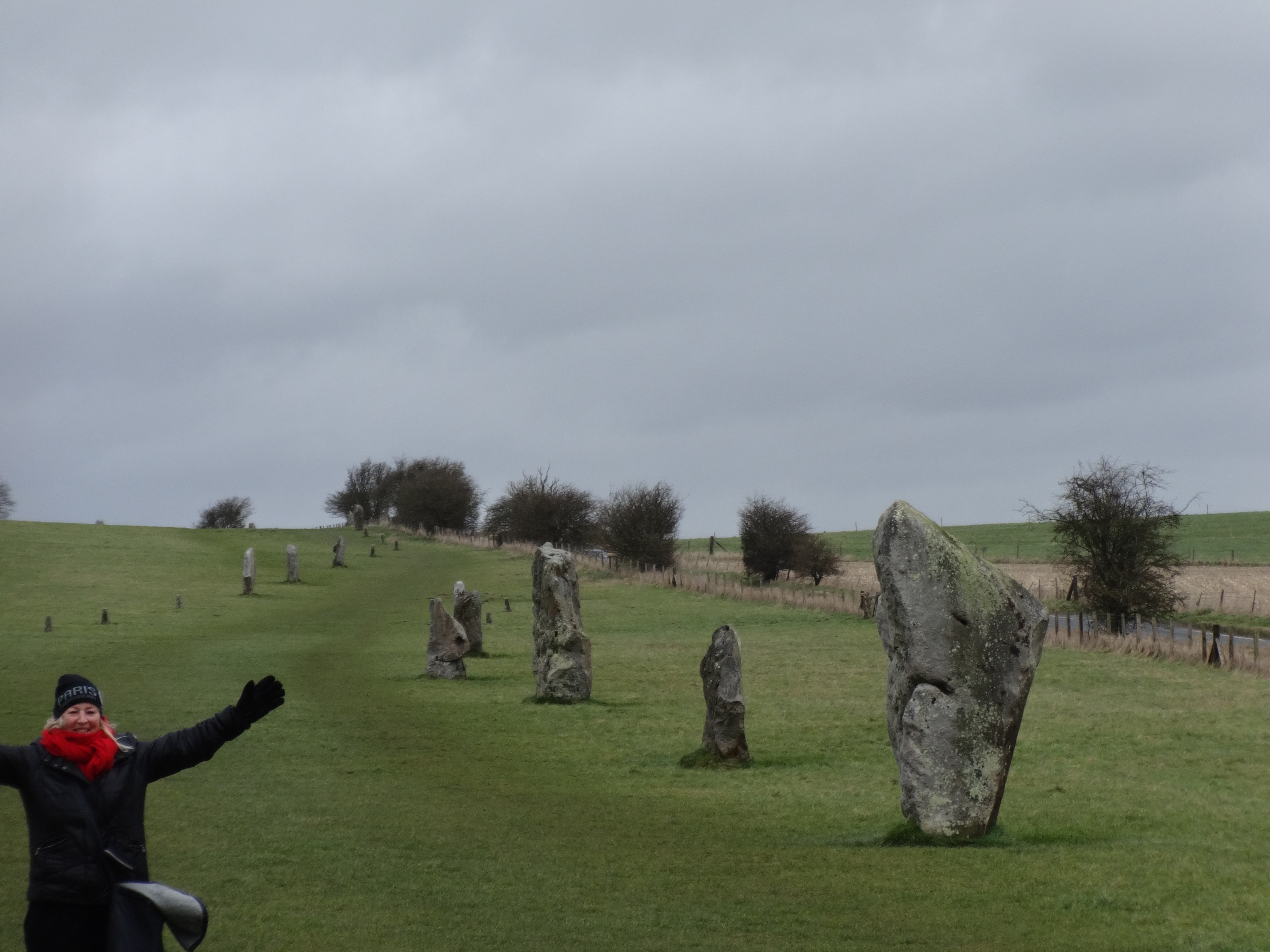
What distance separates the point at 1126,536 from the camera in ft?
160

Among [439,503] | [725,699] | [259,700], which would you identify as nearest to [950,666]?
[725,699]

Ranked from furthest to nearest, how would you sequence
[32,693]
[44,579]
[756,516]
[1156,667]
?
[756,516] → [44,579] → [1156,667] → [32,693]

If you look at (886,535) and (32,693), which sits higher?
(886,535)

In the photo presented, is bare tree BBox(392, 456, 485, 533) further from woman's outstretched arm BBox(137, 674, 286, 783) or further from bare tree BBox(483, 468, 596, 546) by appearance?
woman's outstretched arm BBox(137, 674, 286, 783)

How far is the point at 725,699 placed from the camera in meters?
19.3

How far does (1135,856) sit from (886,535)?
4016 millimetres

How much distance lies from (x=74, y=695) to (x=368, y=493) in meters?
129

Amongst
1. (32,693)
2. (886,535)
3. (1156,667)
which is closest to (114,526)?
(32,693)

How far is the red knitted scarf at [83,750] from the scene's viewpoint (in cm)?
719

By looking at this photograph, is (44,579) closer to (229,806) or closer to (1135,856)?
(229,806)

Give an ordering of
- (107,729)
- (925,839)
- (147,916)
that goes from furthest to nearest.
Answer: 1. (925,839)
2. (107,729)
3. (147,916)

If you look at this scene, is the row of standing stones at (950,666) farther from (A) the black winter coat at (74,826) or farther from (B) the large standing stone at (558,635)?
(B) the large standing stone at (558,635)

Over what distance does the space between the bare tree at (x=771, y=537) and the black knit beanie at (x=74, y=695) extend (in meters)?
67.8

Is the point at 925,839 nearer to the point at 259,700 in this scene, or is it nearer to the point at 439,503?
the point at 259,700
